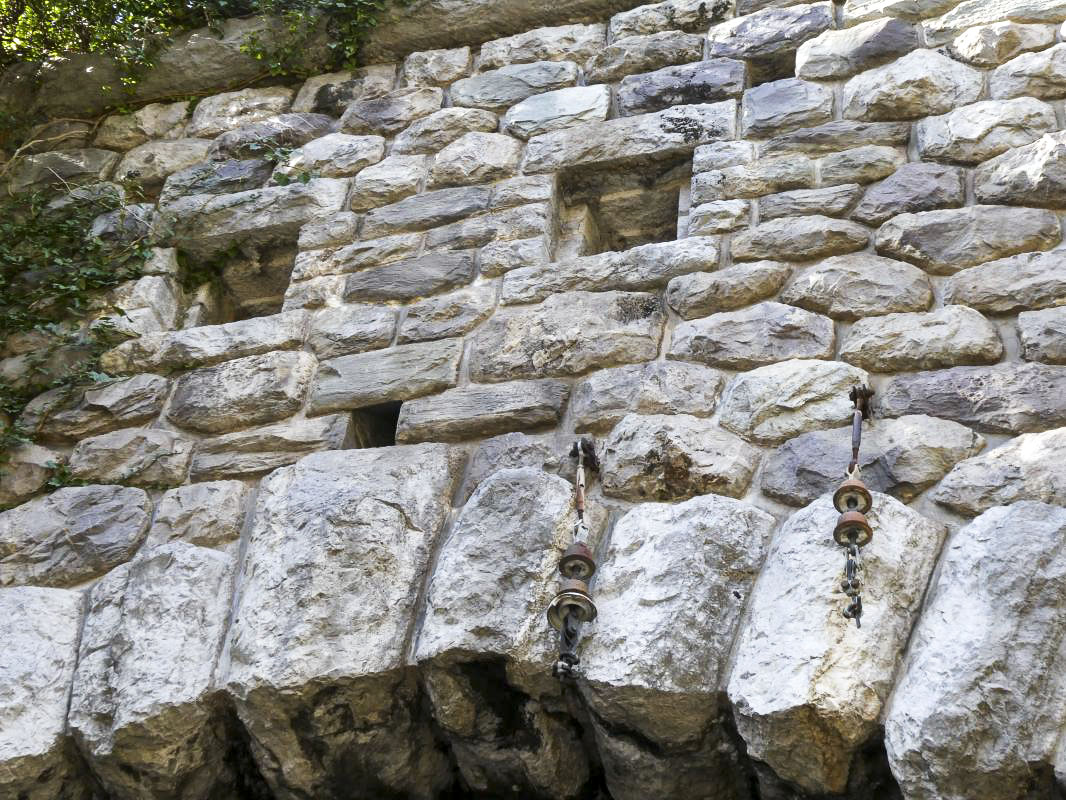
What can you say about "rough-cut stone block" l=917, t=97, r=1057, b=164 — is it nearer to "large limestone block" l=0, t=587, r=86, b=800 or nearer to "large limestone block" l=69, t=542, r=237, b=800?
"large limestone block" l=69, t=542, r=237, b=800

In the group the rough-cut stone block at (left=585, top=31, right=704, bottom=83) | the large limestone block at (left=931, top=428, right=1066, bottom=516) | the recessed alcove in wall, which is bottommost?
the large limestone block at (left=931, top=428, right=1066, bottom=516)

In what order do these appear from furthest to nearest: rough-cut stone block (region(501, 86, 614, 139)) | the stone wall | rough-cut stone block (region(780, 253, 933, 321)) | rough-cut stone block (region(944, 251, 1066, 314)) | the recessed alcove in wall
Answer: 1. rough-cut stone block (region(501, 86, 614, 139))
2. the recessed alcove in wall
3. rough-cut stone block (region(780, 253, 933, 321))
4. rough-cut stone block (region(944, 251, 1066, 314))
5. the stone wall

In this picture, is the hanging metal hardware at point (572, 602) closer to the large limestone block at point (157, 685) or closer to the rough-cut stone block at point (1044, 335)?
the large limestone block at point (157, 685)

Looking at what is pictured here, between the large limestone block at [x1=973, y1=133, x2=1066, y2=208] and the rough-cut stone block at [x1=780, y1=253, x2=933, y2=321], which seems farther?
the large limestone block at [x1=973, y1=133, x2=1066, y2=208]

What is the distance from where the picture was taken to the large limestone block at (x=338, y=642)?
221cm

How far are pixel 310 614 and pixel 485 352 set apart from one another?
84cm

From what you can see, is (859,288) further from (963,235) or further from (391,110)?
(391,110)

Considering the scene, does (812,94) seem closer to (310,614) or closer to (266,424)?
(266,424)

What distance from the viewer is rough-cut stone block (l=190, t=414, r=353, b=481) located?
280 centimetres

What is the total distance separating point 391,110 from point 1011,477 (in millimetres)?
2362

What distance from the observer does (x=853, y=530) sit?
198cm

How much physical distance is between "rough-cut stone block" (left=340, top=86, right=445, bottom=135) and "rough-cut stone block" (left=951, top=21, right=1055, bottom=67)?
62.5 inches

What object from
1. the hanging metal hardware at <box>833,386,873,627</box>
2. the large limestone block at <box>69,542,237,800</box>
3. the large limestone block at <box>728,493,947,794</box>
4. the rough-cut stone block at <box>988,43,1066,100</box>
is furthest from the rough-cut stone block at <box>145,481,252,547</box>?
the rough-cut stone block at <box>988,43,1066,100</box>

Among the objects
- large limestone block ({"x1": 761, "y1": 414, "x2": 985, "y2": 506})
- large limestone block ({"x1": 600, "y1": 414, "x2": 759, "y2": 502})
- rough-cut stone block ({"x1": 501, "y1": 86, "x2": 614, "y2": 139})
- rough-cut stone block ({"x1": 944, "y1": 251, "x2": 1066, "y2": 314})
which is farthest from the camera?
rough-cut stone block ({"x1": 501, "y1": 86, "x2": 614, "y2": 139})
